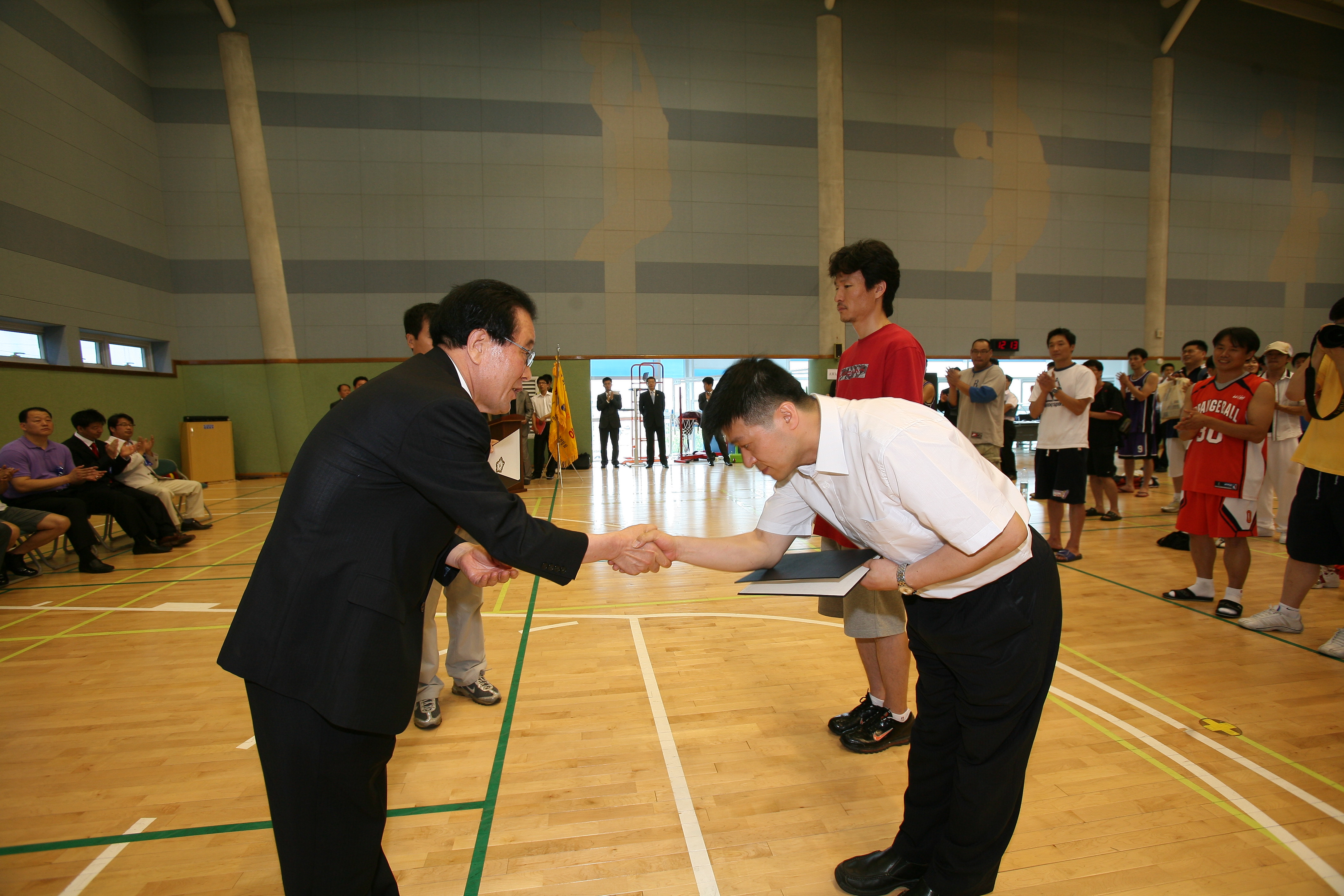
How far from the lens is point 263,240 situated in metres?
12.0

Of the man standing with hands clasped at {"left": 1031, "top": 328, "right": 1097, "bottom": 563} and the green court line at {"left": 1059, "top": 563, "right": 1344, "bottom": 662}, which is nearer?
the green court line at {"left": 1059, "top": 563, "right": 1344, "bottom": 662}

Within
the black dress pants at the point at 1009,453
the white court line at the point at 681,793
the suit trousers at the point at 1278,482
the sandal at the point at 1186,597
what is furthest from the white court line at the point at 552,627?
the suit trousers at the point at 1278,482

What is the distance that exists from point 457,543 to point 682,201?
41.7 ft

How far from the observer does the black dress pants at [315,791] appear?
1.29m

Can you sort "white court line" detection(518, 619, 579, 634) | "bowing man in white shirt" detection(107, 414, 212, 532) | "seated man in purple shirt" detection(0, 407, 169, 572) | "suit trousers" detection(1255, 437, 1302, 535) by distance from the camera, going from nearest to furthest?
"white court line" detection(518, 619, 579, 634) < "seated man in purple shirt" detection(0, 407, 169, 572) < "suit trousers" detection(1255, 437, 1302, 535) < "bowing man in white shirt" detection(107, 414, 212, 532)

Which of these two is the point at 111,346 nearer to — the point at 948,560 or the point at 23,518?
the point at 23,518

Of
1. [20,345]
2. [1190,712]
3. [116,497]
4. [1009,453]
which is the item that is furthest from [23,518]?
[1009,453]

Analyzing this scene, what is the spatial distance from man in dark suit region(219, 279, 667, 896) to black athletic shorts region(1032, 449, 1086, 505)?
220 inches

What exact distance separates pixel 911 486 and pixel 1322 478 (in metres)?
3.84

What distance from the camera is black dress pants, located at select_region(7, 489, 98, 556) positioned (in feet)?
19.4

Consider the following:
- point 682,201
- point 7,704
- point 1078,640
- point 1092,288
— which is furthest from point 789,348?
point 7,704

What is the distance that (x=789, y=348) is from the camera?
13.9 m

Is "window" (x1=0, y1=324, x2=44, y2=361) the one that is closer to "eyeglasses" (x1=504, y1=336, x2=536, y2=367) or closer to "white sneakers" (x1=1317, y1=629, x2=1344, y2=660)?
"eyeglasses" (x1=504, y1=336, x2=536, y2=367)

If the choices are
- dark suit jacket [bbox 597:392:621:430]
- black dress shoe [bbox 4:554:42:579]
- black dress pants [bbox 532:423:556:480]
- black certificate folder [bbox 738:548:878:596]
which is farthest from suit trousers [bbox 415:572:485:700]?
dark suit jacket [bbox 597:392:621:430]
